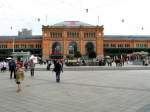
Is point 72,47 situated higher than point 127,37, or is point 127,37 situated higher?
point 127,37

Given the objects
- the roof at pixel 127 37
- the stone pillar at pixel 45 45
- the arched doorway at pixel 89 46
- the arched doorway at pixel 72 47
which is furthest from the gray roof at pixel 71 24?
the roof at pixel 127 37

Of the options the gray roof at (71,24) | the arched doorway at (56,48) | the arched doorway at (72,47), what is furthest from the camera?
the gray roof at (71,24)

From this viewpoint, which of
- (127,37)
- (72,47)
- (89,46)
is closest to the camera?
(89,46)

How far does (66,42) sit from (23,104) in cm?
13654

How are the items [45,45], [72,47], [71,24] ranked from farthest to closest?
[71,24] < [72,47] < [45,45]

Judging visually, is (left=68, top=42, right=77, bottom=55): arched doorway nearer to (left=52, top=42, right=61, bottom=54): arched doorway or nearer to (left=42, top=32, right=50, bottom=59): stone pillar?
(left=52, top=42, right=61, bottom=54): arched doorway

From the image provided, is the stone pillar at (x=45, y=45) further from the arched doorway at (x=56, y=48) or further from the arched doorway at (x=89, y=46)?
the arched doorway at (x=89, y=46)

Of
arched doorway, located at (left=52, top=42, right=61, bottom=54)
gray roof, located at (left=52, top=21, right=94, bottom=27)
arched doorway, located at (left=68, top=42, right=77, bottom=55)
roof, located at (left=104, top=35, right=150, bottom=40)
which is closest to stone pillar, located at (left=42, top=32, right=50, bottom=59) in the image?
arched doorway, located at (left=52, top=42, right=61, bottom=54)

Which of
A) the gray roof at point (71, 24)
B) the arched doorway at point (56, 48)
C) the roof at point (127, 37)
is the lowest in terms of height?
the arched doorway at point (56, 48)

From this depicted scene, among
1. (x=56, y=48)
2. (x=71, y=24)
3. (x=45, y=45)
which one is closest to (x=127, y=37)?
(x=71, y=24)

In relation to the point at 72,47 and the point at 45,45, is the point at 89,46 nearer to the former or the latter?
the point at 72,47

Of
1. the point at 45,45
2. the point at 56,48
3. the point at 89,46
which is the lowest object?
the point at 56,48

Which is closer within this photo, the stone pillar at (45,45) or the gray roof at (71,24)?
the stone pillar at (45,45)

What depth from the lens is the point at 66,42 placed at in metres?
150
